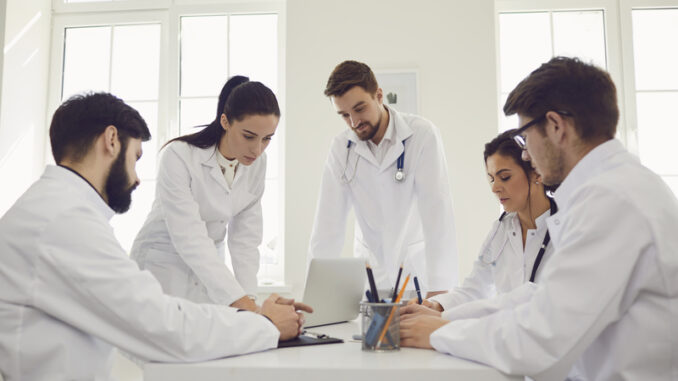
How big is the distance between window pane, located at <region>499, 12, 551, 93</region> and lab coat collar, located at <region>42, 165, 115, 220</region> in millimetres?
2956

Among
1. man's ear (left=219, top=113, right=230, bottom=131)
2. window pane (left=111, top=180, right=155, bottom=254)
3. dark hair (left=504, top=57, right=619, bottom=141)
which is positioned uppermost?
man's ear (left=219, top=113, right=230, bottom=131)

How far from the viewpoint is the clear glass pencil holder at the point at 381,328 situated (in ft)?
3.81

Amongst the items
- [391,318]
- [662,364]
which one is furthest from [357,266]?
[662,364]

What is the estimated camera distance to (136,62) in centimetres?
383

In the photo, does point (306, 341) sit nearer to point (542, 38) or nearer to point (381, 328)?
point (381, 328)

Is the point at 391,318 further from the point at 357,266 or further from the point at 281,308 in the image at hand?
the point at 357,266

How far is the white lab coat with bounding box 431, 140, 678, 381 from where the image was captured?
3.12 feet

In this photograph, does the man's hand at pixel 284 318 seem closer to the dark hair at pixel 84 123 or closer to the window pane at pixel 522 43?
the dark hair at pixel 84 123

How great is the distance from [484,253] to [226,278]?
92 centimetres

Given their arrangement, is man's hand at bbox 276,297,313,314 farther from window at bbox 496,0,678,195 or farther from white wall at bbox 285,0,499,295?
window at bbox 496,0,678,195

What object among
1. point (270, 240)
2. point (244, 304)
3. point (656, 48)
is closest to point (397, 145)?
point (244, 304)

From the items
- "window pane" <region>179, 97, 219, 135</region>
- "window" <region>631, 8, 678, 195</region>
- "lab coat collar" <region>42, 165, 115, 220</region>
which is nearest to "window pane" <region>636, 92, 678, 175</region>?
"window" <region>631, 8, 678, 195</region>

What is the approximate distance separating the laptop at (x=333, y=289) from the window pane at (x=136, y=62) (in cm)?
265

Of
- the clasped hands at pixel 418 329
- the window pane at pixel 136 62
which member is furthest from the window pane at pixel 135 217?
the clasped hands at pixel 418 329
